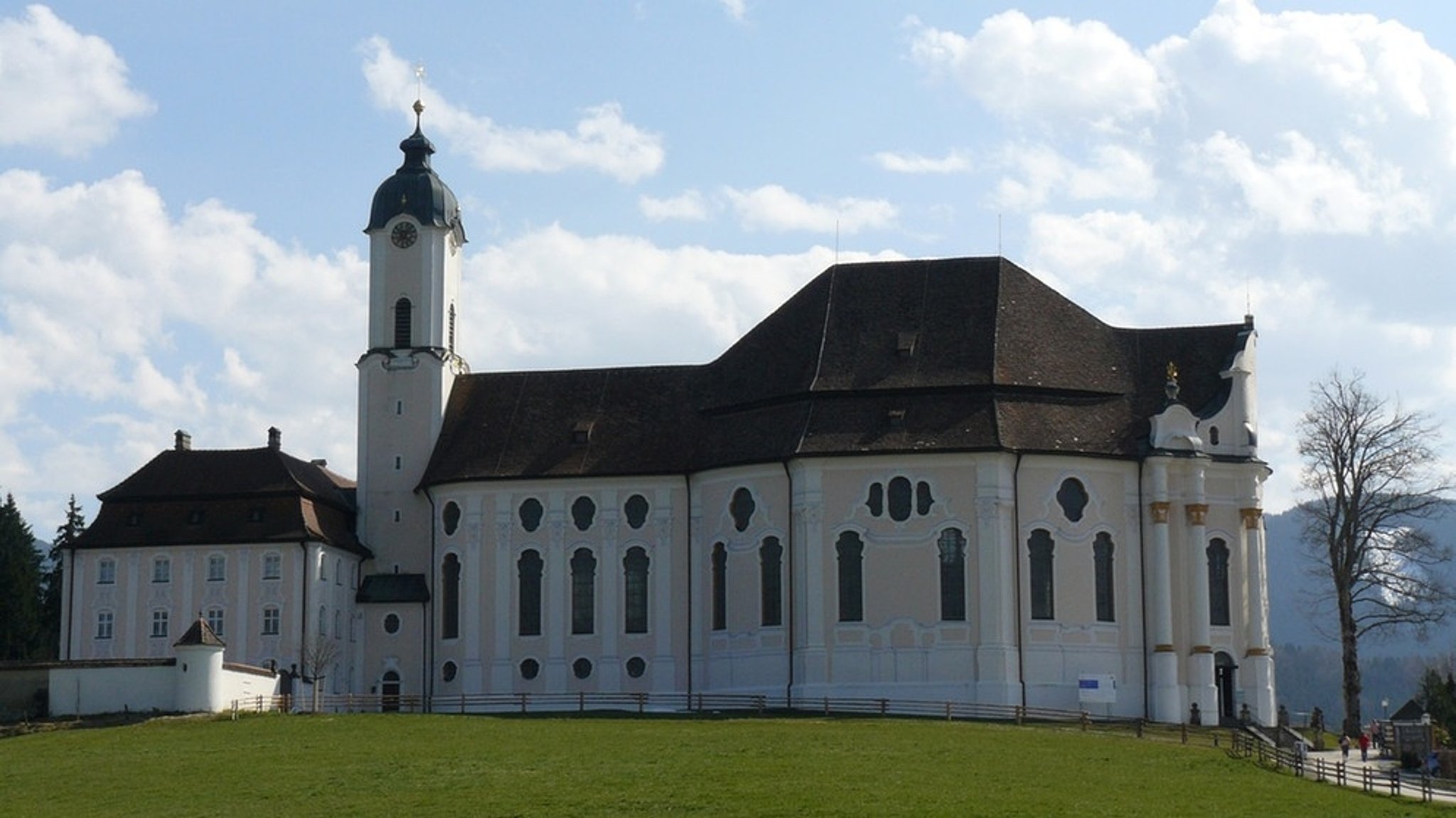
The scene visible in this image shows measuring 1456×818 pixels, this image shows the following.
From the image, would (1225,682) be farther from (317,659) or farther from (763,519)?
(317,659)

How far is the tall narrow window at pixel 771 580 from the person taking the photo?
7269 cm

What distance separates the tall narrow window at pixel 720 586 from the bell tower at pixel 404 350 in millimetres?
11804

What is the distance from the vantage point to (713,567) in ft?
247

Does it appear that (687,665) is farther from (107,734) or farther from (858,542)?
(107,734)

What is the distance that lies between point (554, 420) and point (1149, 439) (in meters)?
21.4

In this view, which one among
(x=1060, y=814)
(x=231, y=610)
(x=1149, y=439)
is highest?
(x=1149, y=439)

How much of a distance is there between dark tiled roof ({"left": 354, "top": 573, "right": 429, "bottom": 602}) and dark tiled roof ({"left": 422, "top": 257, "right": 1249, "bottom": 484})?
3582 millimetres

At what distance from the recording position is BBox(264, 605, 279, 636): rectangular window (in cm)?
7681

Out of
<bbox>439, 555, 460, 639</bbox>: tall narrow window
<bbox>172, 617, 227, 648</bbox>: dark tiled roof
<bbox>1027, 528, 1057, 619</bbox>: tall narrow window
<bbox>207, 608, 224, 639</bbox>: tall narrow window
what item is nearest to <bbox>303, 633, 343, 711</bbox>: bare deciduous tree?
<bbox>207, 608, 224, 639</bbox>: tall narrow window

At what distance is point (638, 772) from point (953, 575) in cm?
2338

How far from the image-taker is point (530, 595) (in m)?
77.6

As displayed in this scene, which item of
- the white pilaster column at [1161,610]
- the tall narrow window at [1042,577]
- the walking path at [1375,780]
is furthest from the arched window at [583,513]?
the walking path at [1375,780]

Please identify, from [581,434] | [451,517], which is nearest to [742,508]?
[581,434]

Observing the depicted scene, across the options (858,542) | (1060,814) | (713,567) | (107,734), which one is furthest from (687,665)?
(1060,814)
